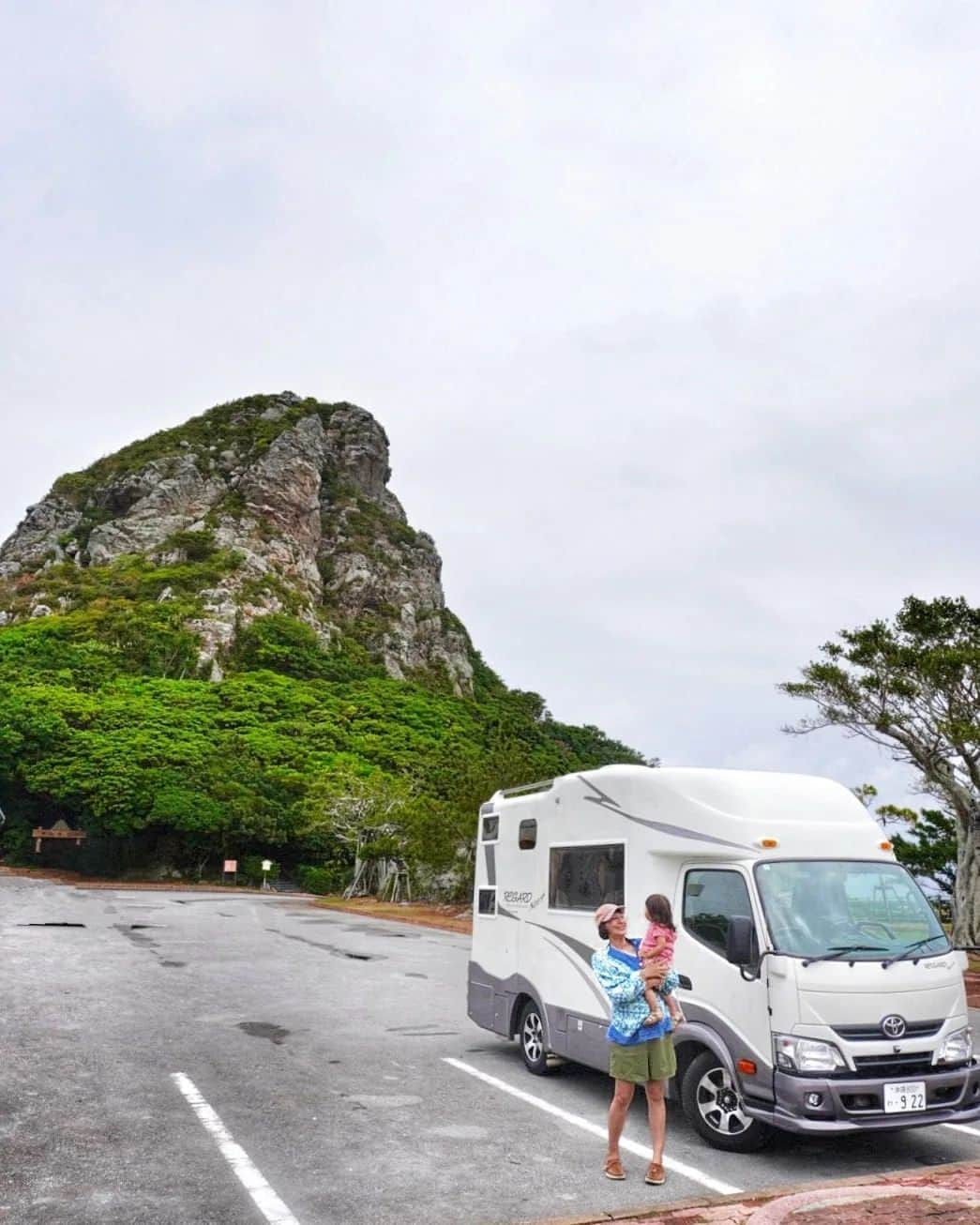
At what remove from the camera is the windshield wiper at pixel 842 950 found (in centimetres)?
690

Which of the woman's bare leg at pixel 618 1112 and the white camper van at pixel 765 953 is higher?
the white camper van at pixel 765 953

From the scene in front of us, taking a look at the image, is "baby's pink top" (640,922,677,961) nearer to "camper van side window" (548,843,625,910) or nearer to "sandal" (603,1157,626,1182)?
"sandal" (603,1157,626,1182)

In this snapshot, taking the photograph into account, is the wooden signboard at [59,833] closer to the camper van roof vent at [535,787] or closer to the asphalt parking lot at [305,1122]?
the asphalt parking lot at [305,1122]

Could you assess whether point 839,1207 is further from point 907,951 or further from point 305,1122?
point 305,1122

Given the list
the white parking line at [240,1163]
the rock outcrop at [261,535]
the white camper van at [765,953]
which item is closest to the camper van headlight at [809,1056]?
the white camper van at [765,953]

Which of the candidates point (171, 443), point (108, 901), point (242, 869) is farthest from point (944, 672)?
point (171, 443)

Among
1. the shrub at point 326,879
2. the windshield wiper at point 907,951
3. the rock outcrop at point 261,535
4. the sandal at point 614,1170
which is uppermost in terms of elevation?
the rock outcrop at point 261,535

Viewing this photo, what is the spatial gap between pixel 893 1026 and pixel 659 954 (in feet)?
5.93

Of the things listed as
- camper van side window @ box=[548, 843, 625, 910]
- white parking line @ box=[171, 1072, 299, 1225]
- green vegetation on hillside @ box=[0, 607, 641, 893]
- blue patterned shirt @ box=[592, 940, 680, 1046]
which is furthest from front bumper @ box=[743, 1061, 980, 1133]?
green vegetation on hillside @ box=[0, 607, 641, 893]

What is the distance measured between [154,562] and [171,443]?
3079cm

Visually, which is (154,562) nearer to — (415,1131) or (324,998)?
(324,998)

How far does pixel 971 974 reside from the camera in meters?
20.1

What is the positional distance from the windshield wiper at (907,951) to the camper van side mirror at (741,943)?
91 cm

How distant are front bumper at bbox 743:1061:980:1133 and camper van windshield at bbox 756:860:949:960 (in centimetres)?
83
